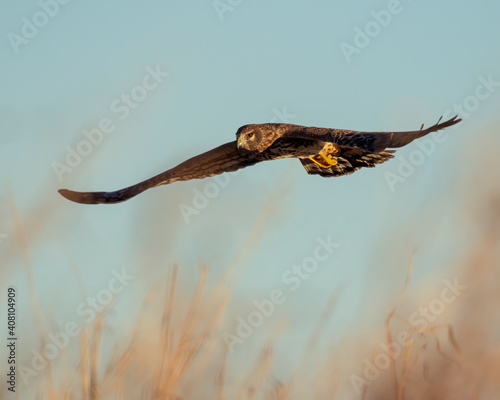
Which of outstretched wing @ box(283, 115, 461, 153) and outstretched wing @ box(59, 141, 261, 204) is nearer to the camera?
outstretched wing @ box(283, 115, 461, 153)

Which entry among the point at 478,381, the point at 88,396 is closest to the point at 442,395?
the point at 478,381

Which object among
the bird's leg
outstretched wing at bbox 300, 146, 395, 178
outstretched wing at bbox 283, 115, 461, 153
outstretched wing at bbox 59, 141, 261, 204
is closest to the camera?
outstretched wing at bbox 283, 115, 461, 153

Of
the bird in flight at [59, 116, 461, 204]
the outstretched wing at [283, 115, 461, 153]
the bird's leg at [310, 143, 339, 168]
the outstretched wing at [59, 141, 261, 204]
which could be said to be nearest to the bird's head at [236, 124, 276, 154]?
the bird in flight at [59, 116, 461, 204]

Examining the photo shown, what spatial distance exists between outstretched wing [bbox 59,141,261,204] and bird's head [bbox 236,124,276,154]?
6.5 inches

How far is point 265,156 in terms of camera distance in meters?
8.08

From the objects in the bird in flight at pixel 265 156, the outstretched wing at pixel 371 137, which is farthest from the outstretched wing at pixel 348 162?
the outstretched wing at pixel 371 137

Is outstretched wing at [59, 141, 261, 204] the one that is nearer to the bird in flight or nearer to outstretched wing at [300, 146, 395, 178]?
the bird in flight

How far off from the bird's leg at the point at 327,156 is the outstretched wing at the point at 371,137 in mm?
628

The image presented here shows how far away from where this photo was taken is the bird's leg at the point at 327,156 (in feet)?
25.3

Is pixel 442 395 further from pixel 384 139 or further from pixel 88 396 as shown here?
pixel 384 139

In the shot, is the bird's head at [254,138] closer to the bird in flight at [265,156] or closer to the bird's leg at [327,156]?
the bird in flight at [265,156]

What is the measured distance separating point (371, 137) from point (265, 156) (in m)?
2.03

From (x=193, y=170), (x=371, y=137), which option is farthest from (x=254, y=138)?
(x=371, y=137)

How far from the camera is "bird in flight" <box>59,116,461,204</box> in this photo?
7.49 metres
